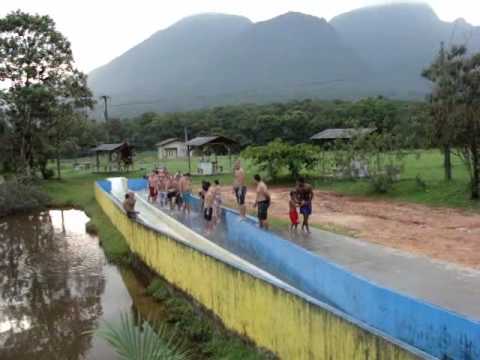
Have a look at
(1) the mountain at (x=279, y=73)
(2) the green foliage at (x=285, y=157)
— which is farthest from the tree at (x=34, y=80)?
(1) the mountain at (x=279, y=73)

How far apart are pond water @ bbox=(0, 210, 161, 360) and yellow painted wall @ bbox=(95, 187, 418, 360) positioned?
52.3 inches

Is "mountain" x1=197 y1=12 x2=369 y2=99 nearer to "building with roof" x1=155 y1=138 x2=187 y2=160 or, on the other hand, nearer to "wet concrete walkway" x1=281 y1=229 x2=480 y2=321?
"building with roof" x1=155 y1=138 x2=187 y2=160

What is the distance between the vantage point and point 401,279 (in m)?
9.29

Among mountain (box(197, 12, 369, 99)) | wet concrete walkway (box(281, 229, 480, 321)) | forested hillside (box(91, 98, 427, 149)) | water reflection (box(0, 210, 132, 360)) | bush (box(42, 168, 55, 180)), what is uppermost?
mountain (box(197, 12, 369, 99))

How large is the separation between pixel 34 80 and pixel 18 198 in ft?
33.6

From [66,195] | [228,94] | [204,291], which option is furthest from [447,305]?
[228,94]

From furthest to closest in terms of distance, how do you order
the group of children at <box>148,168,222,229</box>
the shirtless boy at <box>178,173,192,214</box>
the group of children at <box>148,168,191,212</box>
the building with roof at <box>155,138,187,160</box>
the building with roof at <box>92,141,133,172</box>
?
the building with roof at <box>155,138,187,160</box>, the building with roof at <box>92,141,133,172</box>, the group of children at <box>148,168,191,212</box>, the shirtless boy at <box>178,173,192,214</box>, the group of children at <box>148,168,222,229</box>

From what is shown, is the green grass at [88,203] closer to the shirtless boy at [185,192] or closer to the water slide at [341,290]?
the water slide at [341,290]

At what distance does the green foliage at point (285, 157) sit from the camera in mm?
27766

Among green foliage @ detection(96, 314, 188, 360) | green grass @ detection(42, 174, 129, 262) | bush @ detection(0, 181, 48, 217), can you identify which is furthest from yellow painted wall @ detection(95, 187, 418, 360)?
bush @ detection(0, 181, 48, 217)

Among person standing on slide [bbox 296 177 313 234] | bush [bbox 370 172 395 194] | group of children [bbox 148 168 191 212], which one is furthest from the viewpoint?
bush [bbox 370 172 395 194]

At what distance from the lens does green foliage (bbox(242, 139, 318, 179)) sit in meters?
27.8

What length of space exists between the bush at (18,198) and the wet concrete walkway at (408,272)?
18909 mm

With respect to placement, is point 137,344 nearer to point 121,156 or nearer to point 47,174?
point 47,174
